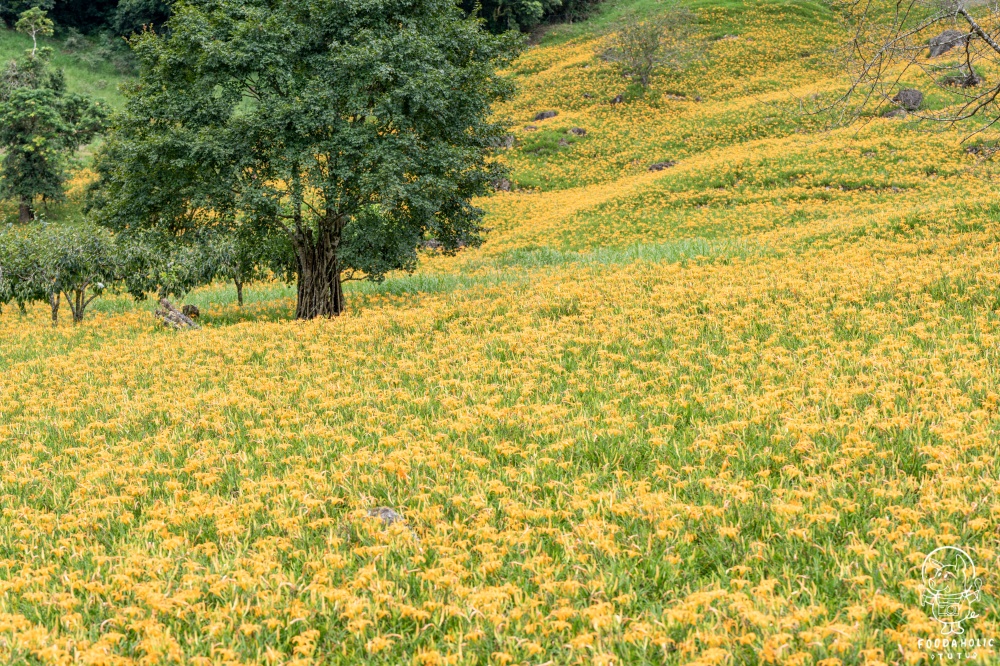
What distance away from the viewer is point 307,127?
48.1 feet

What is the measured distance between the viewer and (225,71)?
15164 mm

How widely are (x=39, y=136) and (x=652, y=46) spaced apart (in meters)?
40.0

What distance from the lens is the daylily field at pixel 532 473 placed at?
4.01 m

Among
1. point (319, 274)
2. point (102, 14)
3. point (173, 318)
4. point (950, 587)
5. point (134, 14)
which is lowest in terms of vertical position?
point (950, 587)

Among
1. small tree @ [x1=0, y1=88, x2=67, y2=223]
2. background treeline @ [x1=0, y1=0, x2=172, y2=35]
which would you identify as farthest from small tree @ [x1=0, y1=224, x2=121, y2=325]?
background treeline @ [x1=0, y1=0, x2=172, y2=35]

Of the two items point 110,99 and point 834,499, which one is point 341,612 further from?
point 110,99

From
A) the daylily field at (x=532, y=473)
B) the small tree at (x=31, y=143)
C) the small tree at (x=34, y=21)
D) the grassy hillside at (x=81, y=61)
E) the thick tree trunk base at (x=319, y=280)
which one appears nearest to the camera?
the daylily field at (x=532, y=473)

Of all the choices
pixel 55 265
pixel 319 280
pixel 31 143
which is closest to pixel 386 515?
pixel 319 280

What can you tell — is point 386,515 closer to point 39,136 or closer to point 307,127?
point 307,127

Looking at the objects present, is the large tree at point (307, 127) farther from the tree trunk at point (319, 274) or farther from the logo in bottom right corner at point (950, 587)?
the logo in bottom right corner at point (950, 587)

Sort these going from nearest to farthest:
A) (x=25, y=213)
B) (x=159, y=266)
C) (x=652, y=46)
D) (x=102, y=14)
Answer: (x=159, y=266) < (x=25, y=213) < (x=652, y=46) < (x=102, y=14)

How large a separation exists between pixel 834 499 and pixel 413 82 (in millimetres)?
12272

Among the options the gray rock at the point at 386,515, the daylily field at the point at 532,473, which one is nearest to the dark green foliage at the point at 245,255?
the daylily field at the point at 532,473

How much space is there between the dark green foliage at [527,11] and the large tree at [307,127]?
5600 centimetres
